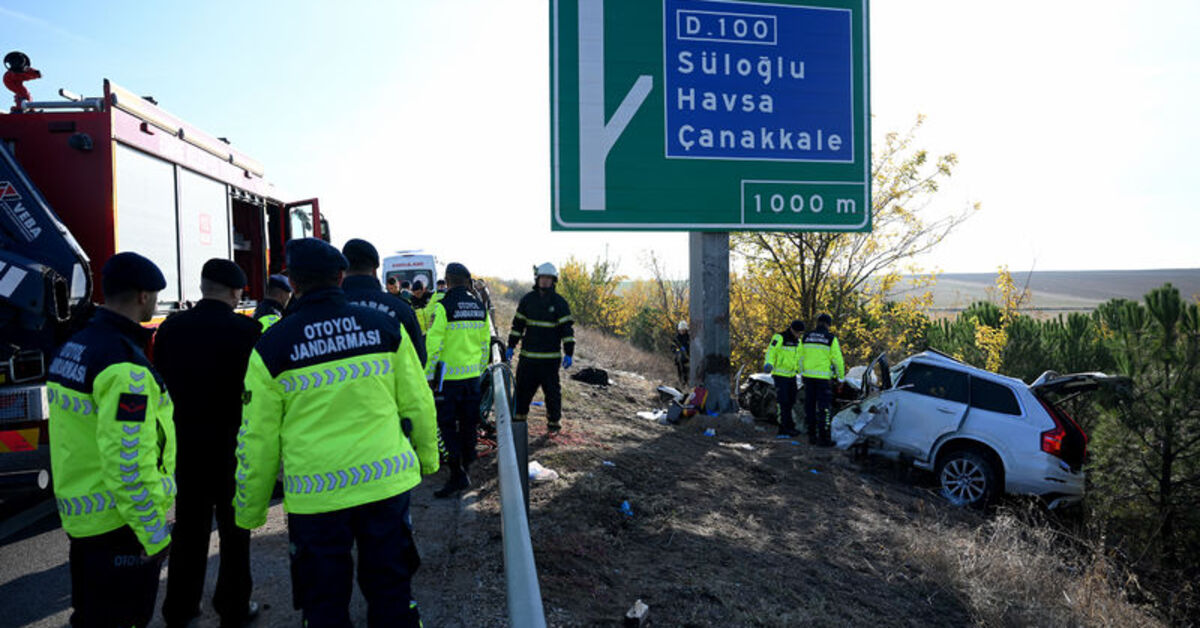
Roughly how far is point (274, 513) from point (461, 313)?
81.2 inches

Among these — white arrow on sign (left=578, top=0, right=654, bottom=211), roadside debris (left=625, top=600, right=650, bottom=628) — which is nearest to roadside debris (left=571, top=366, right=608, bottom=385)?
white arrow on sign (left=578, top=0, right=654, bottom=211)

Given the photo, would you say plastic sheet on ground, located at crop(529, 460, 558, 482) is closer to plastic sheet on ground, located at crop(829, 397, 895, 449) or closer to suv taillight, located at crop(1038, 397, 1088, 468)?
plastic sheet on ground, located at crop(829, 397, 895, 449)

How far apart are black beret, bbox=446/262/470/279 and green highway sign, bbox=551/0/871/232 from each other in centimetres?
282

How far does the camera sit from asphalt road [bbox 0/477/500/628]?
11.4ft

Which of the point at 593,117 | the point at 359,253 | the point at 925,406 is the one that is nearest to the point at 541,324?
the point at 593,117

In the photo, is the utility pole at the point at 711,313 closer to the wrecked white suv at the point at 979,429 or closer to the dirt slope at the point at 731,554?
the wrecked white suv at the point at 979,429

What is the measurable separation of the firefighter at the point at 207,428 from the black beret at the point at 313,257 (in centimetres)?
88

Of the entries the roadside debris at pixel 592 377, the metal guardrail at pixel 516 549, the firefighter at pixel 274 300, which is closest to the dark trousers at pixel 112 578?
the metal guardrail at pixel 516 549

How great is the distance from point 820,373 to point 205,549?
806 cm

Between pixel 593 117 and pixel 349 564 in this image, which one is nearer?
pixel 349 564

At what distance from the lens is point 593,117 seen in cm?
860

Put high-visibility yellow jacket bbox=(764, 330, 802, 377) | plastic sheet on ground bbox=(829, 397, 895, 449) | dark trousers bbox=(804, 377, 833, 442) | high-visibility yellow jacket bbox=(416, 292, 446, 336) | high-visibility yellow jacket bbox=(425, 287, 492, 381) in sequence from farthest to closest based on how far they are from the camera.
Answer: high-visibility yellow jacket bbox=(764, 330, 802, 377), dark trousers bbox=(804, 377, 833, 442), plastic sheet on ground bbox=(829, 397, 895, 449), high-visibility yellow jacket bbox=(416, 292, 446, 336), high-visibility yellow jacket bbox=(425, 287, 492, 381)

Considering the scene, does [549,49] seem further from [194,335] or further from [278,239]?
[194,335]

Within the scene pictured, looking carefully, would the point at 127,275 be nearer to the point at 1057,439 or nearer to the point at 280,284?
the point at 280,284
